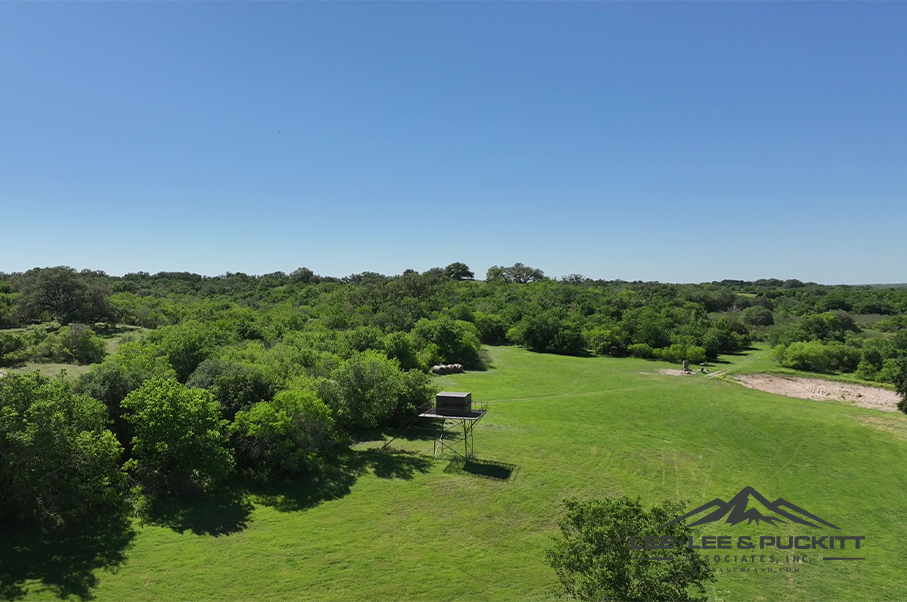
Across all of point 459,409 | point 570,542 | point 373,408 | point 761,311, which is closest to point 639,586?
point 570,542

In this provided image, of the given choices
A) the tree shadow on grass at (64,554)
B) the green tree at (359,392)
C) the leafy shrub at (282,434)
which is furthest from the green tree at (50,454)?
the green tree at (359,392)

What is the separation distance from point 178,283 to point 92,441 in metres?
139

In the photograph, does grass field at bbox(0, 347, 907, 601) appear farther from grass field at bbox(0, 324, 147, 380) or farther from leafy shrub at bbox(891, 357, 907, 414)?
grass field at bbox(0, 324, 147, 380)

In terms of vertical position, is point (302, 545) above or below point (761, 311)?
below

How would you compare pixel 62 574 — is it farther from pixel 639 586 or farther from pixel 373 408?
pixel 639 586

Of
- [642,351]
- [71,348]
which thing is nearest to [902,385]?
[642,351]

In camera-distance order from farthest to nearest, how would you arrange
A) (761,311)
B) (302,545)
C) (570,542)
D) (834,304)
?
(834,304) → (761,311) → (302,545) → (570,542)

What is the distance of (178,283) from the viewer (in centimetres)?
14162

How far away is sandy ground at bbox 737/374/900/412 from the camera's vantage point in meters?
50.5

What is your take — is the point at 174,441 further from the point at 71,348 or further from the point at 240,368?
the point at 71,348

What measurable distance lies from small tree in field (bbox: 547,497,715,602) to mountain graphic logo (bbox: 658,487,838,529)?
13.8 metres

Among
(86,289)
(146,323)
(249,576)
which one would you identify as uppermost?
(86,289)

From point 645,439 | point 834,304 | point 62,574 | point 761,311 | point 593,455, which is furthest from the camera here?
point 834,304

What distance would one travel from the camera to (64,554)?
19.1 metres
